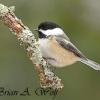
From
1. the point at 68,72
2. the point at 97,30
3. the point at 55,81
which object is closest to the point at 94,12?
the point at 97,30

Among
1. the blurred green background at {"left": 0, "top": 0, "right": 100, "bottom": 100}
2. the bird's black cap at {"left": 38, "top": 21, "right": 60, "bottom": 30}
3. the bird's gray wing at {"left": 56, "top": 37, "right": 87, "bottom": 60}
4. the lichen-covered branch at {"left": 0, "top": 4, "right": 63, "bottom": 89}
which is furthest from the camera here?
the blurred green background at {"left": 0, "top": 0, "right": 100, "bottom": 100}

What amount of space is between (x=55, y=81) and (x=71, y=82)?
184 cm

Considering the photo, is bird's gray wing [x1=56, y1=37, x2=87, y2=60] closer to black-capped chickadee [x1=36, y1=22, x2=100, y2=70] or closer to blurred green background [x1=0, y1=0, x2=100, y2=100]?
black-capped chickadee [x1=36, y1=22, x2=100, y2=70]

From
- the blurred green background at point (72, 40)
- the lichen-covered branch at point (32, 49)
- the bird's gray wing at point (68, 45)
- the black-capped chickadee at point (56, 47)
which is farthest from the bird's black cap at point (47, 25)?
the blurred green background at point (72, 40)

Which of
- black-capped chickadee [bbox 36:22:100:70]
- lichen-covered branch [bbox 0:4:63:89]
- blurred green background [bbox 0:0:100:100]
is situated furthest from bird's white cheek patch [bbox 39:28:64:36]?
blurred green background [bbox 0:0:100:100]

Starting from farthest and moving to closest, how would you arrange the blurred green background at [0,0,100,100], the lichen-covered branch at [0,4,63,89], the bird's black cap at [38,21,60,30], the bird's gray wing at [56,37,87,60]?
1. the blurred green background at [0,0,100,100]
2. the bird's gray wing at [56,37,87,60]
3. the bird's black cap at [38,21,60,30]
4. the lichen-covered branch at [0,4,63,89]

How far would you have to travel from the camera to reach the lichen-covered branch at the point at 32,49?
10.0 ft

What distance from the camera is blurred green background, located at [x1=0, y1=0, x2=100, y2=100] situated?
4859 mm

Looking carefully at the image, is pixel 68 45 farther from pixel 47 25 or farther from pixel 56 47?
pixel 47 25

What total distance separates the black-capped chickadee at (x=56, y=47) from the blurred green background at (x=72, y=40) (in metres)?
0.90

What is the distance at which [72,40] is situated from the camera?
5.00 meters

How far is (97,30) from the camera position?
206 inches

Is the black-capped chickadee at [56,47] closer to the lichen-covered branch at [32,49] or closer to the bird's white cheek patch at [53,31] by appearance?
the bird's white cheek patch at [53,31]

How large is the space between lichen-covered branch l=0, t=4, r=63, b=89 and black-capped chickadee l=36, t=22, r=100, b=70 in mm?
517
